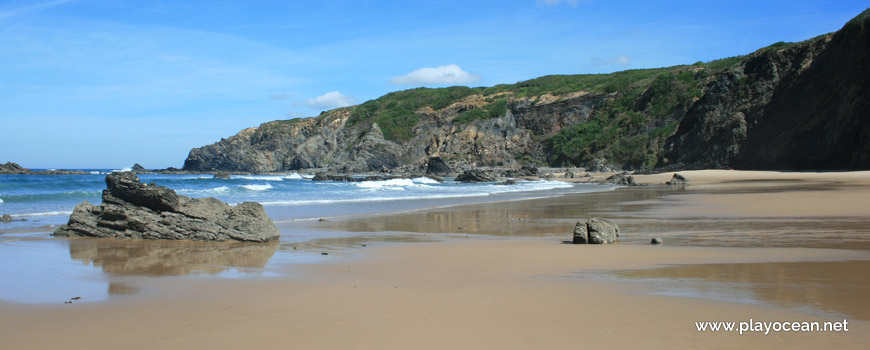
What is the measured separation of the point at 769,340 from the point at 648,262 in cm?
293

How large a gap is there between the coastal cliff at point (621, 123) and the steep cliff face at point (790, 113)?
0.26ft

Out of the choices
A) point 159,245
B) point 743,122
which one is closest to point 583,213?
point 159,245

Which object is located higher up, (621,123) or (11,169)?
(621,123)

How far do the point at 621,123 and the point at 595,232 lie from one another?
191 ft

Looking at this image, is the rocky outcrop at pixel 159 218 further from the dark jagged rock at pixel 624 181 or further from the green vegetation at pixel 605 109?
the green vegetation at pixel 605 109

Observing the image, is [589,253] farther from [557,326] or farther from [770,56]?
[770,56]

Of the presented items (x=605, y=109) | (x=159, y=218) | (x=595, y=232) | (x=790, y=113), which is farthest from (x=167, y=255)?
(x=605, y=109)

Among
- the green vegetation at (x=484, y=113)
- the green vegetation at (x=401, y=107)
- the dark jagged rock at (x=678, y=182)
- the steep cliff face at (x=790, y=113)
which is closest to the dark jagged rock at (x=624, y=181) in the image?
the dark jagged rock at (x=678, y=182)

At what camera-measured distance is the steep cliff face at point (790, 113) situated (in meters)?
29.2

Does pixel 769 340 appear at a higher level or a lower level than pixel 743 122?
lower

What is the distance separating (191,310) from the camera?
14.1 feet

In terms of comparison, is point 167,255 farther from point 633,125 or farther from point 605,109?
point 605,109


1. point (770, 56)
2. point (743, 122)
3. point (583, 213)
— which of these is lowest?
point (583, 213)

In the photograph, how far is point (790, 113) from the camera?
35.2 meters
